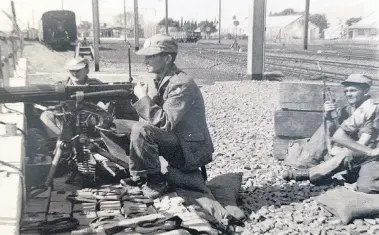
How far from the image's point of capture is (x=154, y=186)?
A: 4273 mm

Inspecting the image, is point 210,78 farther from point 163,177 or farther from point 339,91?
point 163,177

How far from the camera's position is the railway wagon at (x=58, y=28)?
31.0m

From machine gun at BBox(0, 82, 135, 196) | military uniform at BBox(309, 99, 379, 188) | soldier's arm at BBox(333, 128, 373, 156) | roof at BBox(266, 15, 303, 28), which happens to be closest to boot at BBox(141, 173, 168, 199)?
machine gun at BBox(0, 82, 135, 196)

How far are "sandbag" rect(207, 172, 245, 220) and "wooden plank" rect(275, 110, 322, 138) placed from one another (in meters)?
1.42

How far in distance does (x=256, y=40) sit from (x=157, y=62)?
11361 mm

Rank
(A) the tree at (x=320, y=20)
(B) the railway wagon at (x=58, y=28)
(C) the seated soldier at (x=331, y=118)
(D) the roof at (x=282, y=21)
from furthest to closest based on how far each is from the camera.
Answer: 1. (D) the roof at (x=282, y=21)
2. (A) the tree at (x=320, y=20)
3. (B) the railway wagon at (x=58, y=28)
4. (C) the seated soldier at (x=331, y=118)

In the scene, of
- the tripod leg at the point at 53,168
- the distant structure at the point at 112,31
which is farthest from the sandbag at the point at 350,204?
the distant structure at the point at 112,31

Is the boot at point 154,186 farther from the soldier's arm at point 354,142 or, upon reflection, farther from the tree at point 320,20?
the tree at point 320,20

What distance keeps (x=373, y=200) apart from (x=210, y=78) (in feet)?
40.8

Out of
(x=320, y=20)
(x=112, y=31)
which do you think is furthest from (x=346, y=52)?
(x=320, y=20)

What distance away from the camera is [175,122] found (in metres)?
4.14

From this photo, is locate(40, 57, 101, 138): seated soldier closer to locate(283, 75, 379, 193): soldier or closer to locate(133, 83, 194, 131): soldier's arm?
locate(133, 83, 194, 131): soldier's arm

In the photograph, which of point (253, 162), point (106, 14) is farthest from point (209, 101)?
point (106, 14)

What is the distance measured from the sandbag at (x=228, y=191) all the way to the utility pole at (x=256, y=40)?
412 inches
